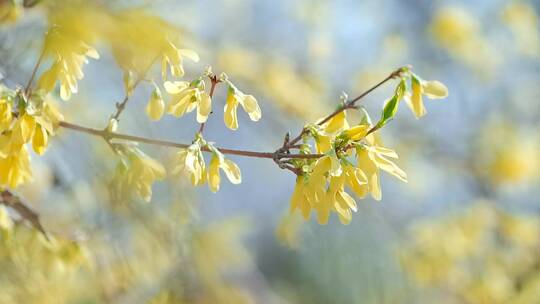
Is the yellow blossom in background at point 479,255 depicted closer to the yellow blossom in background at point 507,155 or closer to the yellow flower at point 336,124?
the yellow blossom in background at point 507,155

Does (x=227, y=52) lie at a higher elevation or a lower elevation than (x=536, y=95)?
lower

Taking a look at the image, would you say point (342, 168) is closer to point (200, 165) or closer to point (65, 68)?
point (200, 165)

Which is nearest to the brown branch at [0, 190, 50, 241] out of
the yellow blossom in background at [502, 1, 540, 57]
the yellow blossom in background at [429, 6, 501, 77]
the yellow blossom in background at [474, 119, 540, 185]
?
the yellow blossom in background at [474, 119, 540, 185]

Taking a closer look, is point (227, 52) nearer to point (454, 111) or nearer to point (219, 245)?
point (219, 245)

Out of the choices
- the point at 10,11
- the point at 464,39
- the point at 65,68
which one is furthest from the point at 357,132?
the point at 464,39

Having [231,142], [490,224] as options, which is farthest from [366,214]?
[231,142]

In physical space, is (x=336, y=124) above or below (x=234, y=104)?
above

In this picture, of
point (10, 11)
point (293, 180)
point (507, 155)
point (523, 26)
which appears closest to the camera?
point (10, 11)
